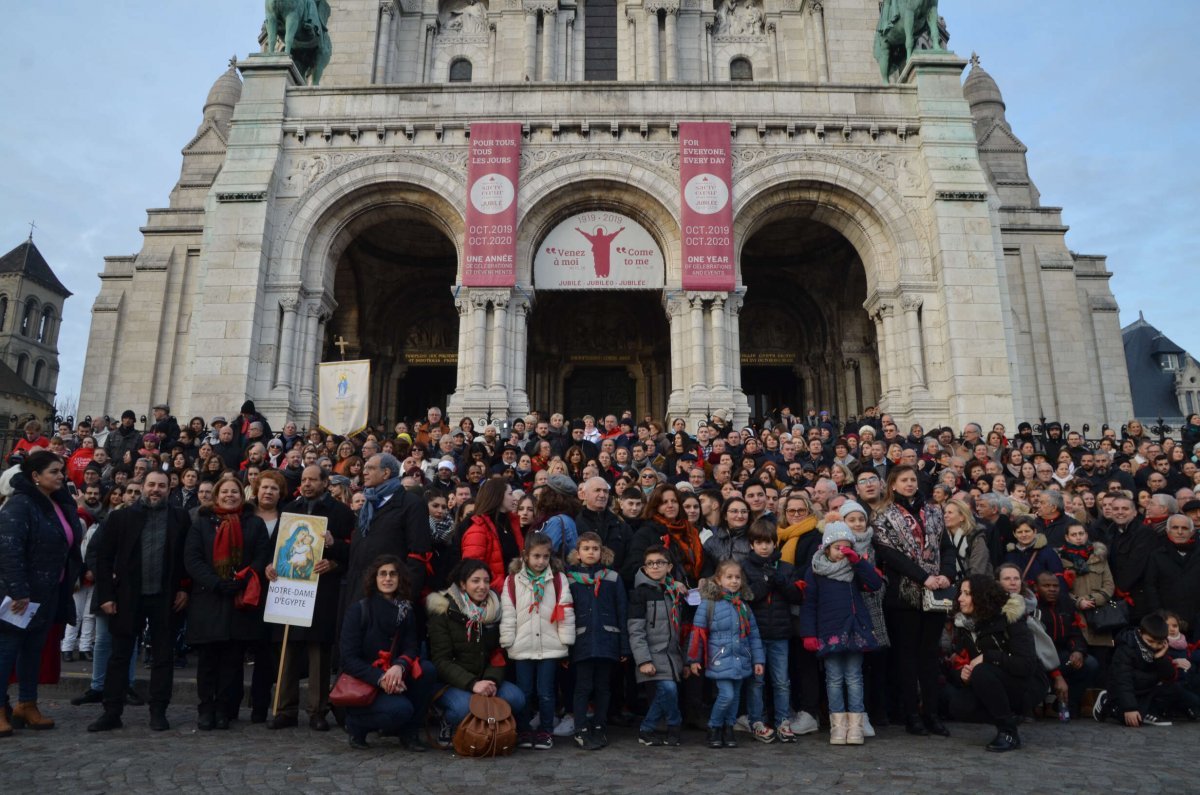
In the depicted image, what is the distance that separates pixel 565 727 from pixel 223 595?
3075 mm

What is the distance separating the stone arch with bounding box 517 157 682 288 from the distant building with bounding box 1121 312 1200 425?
130 feet

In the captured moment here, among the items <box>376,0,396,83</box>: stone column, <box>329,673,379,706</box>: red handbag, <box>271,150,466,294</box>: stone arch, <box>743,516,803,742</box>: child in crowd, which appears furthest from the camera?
<box>376,0,396,83</box>: stone column

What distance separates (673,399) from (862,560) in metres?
11.5

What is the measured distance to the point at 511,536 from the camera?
733cm

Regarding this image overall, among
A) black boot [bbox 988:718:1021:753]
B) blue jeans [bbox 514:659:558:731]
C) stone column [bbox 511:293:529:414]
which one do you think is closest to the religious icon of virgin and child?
blue jeans [bbox 514:659:558:731]

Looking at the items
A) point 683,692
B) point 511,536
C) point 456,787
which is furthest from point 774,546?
point 456,787

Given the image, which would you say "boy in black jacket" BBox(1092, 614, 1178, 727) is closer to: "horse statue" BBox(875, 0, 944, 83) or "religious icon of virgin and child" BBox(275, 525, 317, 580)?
"religious icon of virgin and child" BBox(275, 525, 317, 580)

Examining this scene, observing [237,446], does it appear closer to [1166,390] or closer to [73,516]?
[73,516]

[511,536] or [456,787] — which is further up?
[511,536]

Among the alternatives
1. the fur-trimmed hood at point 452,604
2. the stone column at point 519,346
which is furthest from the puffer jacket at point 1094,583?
the stone column at point 519,346

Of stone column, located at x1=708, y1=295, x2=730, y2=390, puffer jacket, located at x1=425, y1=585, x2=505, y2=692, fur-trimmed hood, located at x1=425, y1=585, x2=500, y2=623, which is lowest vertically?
puffer jacket, located at x1=425, y1=585, x2=505, y2=692

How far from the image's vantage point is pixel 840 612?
6.31 meters

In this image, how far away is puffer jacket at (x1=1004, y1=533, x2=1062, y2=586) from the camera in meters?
7.59

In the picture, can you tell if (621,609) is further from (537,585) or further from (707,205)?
(707,205)
